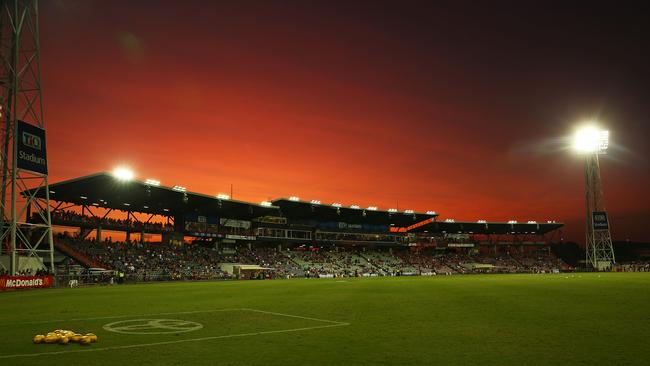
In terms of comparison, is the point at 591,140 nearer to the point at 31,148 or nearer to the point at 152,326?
the point at 31,148

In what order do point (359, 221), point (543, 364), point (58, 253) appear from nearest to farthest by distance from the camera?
point (543, 364)
point (58, 253)
point (359, 221)

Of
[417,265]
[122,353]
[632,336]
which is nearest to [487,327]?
[632,336]

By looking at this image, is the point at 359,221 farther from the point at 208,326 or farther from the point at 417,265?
the point at 208,326

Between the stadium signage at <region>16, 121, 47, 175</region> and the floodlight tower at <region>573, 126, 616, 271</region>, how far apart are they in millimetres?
85834

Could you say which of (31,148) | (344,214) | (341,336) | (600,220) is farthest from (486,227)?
(341,336)

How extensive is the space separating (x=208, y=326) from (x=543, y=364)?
9964mm

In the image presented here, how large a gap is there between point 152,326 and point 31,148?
37.3 metres

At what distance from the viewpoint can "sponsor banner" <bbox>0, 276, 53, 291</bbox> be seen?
1474 inches

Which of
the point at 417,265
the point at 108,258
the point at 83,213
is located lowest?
the point at 417,265

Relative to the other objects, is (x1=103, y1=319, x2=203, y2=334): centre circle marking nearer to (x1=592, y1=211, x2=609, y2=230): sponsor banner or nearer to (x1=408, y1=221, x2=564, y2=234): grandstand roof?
(x1=592, y1=211, x2=609, y2=230): sponsor banner

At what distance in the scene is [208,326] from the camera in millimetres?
15133

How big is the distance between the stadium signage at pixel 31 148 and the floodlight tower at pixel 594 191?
8583 cm

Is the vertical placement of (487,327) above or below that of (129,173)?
below

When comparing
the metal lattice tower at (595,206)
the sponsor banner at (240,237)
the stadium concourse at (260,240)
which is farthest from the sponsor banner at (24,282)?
the metal lattice tower at (595,206)
